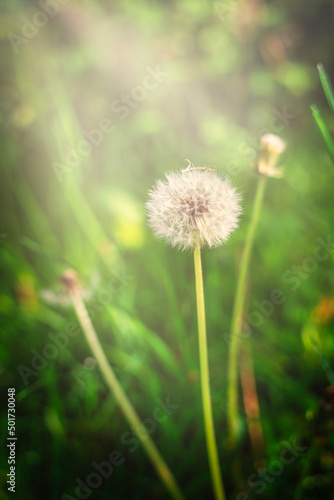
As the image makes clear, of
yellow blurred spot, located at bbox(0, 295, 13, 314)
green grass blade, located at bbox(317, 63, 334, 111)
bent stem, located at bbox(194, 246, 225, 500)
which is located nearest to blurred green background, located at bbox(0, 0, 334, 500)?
yellow blurred spot, located at bbox(0, 295, 13, 314)

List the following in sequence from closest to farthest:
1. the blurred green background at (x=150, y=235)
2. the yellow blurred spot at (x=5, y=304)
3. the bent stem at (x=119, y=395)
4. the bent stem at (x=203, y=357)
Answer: the bent stem at (x=203, y=357) < the bent stem at (x=119, y=395) < the blurred green background at (x=150, y=235) < the yellow blurred spot at (x=5, y=304)

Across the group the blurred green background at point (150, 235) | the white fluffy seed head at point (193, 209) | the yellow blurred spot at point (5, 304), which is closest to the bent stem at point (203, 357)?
the white fluffy seed head at point (193, 209)

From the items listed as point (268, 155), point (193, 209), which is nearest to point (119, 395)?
point (193, 209)

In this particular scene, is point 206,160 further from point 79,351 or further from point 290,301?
point 79,351

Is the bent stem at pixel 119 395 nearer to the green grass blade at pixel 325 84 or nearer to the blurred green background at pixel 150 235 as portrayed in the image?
the blurred green background at pixel 150 235

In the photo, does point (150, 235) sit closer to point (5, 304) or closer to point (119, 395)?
point (5, 304)

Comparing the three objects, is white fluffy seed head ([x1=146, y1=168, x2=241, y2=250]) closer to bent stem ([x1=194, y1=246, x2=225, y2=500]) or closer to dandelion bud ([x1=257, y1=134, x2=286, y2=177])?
bent stem ([x1=194, y1=246, x2=225, y2=500])
